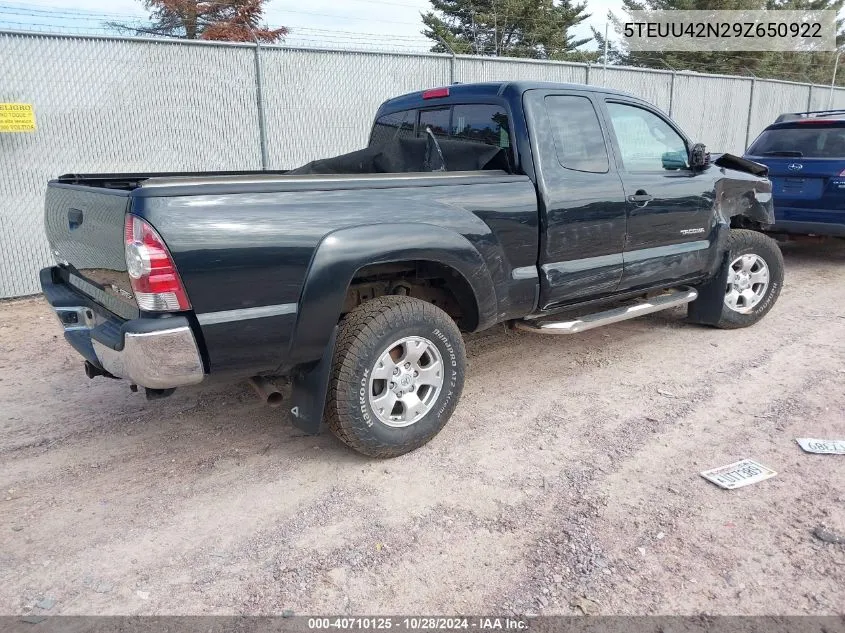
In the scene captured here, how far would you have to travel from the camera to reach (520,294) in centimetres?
390

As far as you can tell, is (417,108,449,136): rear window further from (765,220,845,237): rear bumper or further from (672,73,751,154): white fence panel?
(672,73,751,154): white fence panel

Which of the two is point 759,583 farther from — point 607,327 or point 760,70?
point 760,70

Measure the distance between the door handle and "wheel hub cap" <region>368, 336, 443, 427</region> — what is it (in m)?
1.87

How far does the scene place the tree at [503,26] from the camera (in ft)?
91.8

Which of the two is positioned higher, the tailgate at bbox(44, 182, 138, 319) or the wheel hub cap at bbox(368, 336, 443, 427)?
the tailgate at bbox(44, 182, 138, 319)

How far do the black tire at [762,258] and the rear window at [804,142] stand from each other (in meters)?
2.93

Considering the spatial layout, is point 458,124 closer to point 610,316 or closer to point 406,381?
point 610,316

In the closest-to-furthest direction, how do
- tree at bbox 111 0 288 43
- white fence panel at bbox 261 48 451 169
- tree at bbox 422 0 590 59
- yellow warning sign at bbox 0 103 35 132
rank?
yellow warning sign at bbox 0 103 35 132
white fence panel at bbox 261 48 451 169
tree at bbox 111 0 288 43
tree at bbox 422 0 590 59

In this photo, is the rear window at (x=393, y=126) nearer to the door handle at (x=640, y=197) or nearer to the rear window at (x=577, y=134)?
the rear window at (x=577, y=134)

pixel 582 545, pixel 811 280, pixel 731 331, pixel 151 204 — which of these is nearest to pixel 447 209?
pixel 151 204

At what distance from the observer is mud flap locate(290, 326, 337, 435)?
321 centimetres

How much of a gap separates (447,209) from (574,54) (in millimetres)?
31956

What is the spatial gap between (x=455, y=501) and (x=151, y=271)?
1.72 m

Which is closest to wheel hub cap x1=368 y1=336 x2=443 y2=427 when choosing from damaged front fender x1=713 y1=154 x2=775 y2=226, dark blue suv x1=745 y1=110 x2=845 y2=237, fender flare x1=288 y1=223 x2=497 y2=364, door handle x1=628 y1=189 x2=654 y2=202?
fender flare x1=288 y1=223 x2=497 y2=364
